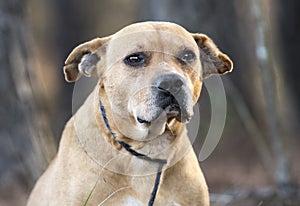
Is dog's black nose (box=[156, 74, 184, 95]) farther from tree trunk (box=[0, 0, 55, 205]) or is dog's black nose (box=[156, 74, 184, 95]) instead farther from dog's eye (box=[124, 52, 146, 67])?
tree trunk (box=[0, 0, 55, 205])

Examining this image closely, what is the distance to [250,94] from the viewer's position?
32.8 ft

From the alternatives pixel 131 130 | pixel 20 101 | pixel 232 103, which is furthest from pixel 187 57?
pixel 232 103

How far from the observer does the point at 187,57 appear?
16.4 ft

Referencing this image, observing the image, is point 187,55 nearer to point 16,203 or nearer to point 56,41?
point 16,203

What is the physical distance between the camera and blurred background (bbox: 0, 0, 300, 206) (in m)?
7.21

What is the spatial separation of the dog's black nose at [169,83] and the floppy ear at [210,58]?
2.30 feet

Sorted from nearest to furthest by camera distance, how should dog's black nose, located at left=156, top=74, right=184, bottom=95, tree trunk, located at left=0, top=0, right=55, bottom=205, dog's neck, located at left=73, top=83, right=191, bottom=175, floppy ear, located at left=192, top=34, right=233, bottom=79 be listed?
1. dog's black nose, located at left=156, top=74, right=184, bottom=95
2. dog's neck, located at left=73, top=83, right=191, bottom=175
3. floppy ear, located at left=192, top=34, right=233, bottom=79
4. tree trunk, located at left=0, top=0, right=55, bottom=205

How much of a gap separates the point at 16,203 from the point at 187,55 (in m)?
4.30

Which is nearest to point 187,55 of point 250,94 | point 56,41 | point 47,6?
point 250,94

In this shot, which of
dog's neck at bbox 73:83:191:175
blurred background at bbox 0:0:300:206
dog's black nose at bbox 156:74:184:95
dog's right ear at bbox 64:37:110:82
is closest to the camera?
dog's black nose at bbox 156:74:184:95

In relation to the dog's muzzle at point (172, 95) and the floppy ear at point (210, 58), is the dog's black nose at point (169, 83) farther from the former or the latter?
the floppy ear at point (210, 58)

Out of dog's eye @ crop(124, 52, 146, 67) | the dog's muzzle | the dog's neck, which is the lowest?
the dog's neck

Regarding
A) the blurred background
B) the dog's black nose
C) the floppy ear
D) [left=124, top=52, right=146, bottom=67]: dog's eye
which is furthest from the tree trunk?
the dog's black nose

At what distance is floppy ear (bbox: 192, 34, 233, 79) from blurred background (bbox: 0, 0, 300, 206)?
1565mm
